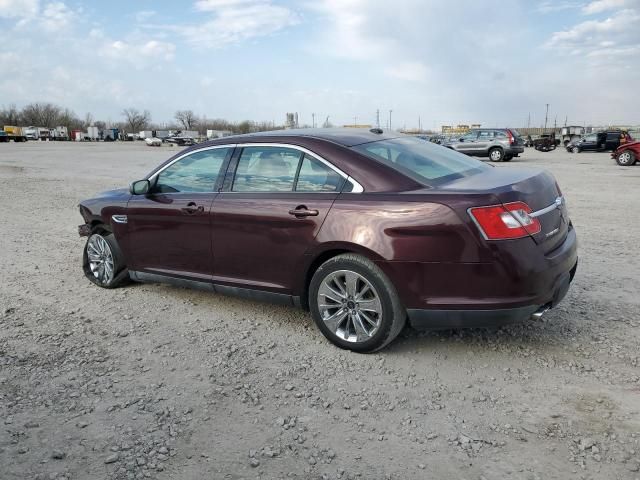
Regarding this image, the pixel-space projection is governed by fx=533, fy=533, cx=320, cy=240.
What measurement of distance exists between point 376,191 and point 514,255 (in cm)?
100

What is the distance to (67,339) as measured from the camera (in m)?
4.24

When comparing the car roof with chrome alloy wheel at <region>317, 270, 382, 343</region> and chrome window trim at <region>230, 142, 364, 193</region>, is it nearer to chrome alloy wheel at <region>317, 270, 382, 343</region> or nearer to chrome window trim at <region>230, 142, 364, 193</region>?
chrome window trim at <region>230, 142, 364, 193</region>

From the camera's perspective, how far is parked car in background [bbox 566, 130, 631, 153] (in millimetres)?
33875

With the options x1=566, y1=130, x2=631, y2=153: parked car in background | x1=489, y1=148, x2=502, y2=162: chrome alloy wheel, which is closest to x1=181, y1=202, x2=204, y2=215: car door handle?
x1=489, y1=148, x2=502, y2=162: chrome alloy wheel

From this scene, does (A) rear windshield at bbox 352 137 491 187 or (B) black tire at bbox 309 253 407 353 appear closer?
(B) black tire at bbox 309 253 407 353

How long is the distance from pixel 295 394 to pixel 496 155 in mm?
24129

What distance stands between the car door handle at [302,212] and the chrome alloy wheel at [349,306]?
0.46m

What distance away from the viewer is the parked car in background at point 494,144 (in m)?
25.1

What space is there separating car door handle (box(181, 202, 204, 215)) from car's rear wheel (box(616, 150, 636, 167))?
22290 mm

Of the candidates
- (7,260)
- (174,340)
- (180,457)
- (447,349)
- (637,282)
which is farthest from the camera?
(7,260)

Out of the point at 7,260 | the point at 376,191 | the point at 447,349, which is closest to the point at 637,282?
the point at 447,349

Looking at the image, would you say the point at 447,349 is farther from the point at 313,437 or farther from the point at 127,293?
the point at 127,293

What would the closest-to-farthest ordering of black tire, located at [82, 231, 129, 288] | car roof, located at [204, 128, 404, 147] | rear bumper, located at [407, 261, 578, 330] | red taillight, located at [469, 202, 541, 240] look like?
1. red taillight, located at [469, 202, 541, 240]
2. rear bumper, located at [407, 261, 578, 330]
3. car roof, located at [204, 128, 404, 147]
4. black tire, located at [82, 231, 129, 288]

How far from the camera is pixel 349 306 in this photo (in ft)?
12.6
